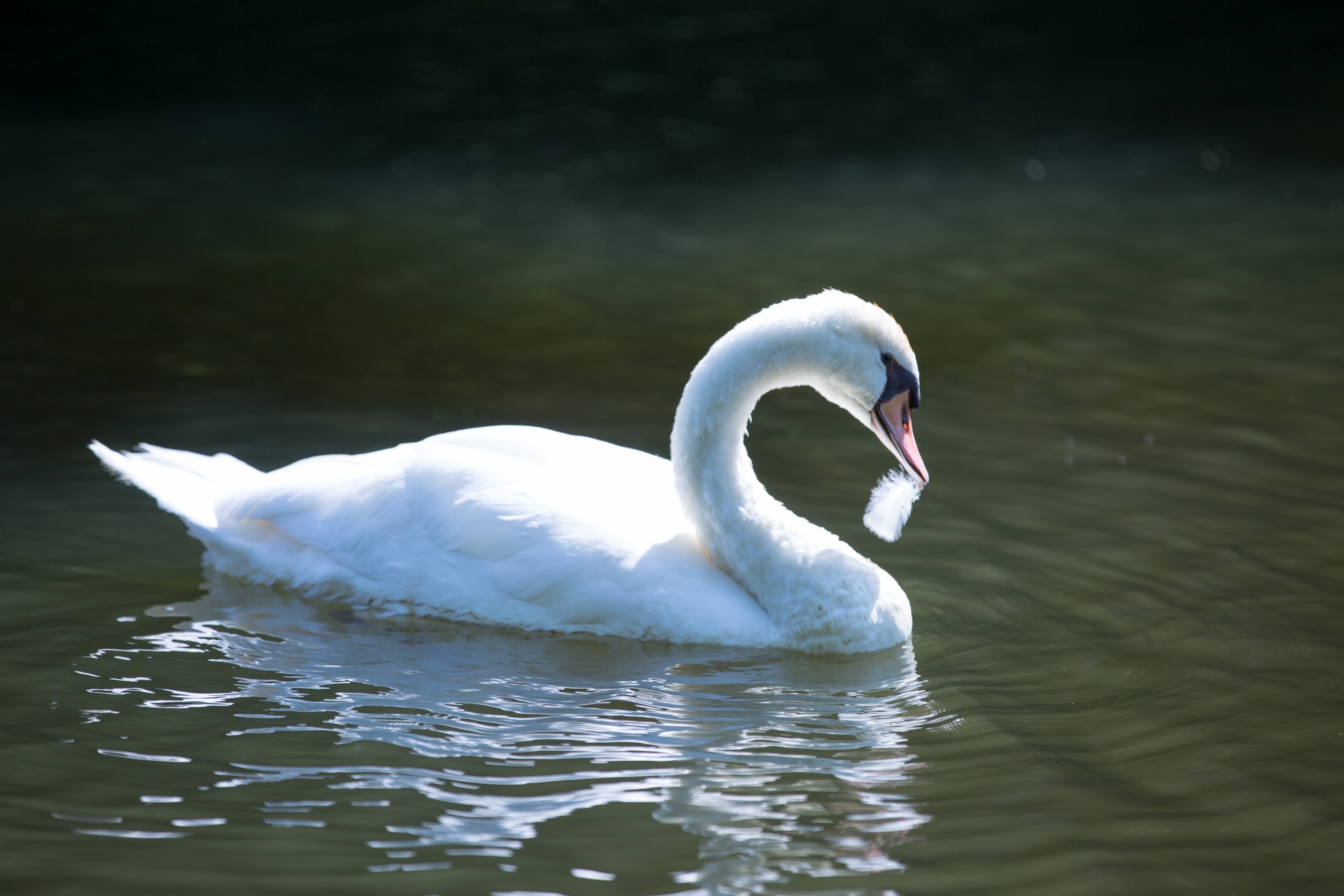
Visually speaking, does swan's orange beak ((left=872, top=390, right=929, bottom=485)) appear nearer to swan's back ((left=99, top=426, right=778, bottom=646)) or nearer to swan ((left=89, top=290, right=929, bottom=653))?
swan ((left=89, top=290, right=929, bottom=653))

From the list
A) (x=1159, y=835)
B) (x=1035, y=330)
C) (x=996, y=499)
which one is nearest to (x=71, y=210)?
(x=1035, y=330)

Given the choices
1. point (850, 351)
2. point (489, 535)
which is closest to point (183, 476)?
point (489, 535)

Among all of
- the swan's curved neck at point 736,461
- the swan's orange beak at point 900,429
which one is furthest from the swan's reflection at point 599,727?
the swan's orange beak at point 900,429

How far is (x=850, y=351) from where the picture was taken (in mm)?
5406

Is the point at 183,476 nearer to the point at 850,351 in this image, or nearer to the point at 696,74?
the point at 850,351

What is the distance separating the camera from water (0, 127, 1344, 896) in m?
4.11

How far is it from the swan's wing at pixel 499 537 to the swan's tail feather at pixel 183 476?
10 cm

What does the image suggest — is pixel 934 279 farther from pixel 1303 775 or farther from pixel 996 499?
pixel 1303 775

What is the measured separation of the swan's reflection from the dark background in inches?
363

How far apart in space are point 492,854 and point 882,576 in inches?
81.9

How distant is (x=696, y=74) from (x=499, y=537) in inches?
529

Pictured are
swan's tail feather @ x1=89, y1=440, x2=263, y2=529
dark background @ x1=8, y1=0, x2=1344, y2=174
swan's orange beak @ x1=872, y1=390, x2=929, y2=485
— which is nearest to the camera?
swan's orange beak @ x1=872, y1=390, x2=929, y2=485

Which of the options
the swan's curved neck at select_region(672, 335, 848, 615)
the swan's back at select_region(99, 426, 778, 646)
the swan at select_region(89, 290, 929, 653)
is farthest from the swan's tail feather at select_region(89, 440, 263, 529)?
the swan's curved neck at select_region(672, 335, 848, 615)

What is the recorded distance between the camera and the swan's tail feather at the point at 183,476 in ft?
20.1
